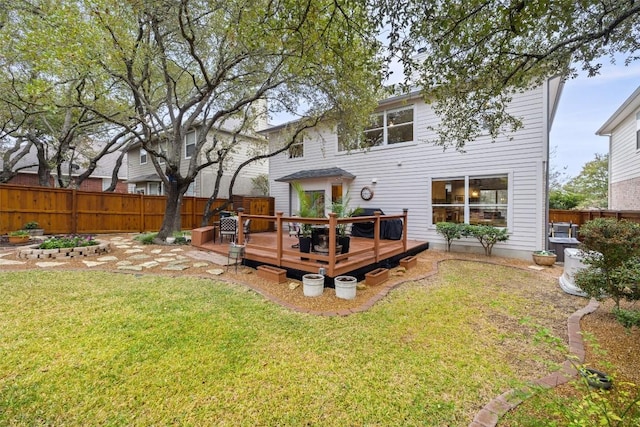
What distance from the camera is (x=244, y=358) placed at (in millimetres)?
2797

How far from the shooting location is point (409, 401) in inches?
89.4

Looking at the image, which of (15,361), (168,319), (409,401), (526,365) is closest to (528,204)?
(526,365)

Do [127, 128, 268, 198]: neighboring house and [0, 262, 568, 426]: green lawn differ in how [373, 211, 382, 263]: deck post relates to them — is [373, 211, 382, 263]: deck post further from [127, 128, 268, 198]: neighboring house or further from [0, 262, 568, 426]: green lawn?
[127, 128, 268, 198]: neighboring house

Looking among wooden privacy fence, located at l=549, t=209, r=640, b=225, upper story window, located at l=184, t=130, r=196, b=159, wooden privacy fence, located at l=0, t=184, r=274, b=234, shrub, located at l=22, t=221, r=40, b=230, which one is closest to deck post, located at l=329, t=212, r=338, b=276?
wooden privacy fence, located at l=0, t=184, r=274, b=234

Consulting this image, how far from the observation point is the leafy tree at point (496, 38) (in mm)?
3611

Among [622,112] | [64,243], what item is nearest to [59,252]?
[64,243]

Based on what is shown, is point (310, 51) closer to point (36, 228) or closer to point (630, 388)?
point (630, 388)

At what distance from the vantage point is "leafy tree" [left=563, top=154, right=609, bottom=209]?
786 inches

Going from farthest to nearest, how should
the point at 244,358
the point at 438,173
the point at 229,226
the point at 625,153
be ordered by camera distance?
the point at 625,153, the point at 438,173, the point at 229,226, the point at 244,358

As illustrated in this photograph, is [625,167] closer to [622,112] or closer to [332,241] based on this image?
[622,112]

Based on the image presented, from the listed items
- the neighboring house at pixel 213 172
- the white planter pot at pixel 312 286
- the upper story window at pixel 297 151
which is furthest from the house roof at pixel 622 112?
the neighboring house at pixel 213 172

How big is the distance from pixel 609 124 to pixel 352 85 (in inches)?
520

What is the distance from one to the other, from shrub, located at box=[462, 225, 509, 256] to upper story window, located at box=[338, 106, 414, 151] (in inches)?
143

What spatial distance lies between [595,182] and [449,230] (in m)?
21.0
